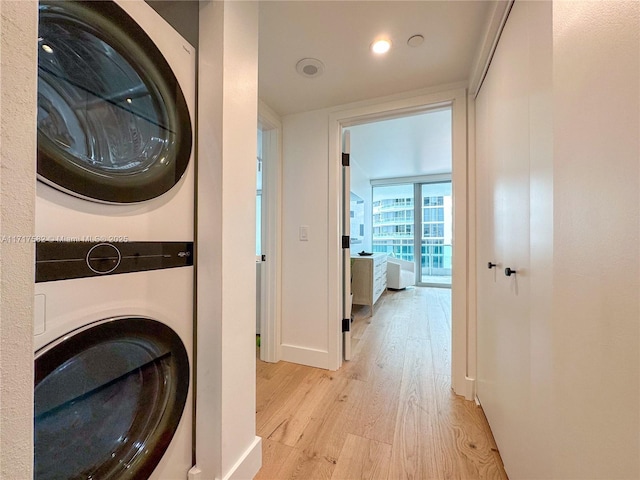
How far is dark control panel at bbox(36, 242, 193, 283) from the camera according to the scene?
0.56 m

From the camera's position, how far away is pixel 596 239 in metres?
0.52

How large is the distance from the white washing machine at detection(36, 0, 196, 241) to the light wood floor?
1.15 metres

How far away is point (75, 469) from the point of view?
2.02ft

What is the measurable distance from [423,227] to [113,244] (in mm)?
5470

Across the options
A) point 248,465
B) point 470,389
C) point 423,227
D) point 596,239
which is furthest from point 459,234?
point 423,227

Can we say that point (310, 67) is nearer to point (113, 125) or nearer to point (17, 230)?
point (113, 125)

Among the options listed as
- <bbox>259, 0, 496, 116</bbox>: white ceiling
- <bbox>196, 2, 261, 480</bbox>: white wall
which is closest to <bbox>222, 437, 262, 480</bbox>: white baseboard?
<bbox>196, 2, 261, 480</bbox>: white wall

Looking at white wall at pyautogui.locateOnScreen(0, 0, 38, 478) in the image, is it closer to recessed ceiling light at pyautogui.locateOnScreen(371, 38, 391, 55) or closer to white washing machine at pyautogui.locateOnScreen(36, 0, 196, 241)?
white washing machine at pyautogui.locateOnScreen(36, 0, 196, 241)

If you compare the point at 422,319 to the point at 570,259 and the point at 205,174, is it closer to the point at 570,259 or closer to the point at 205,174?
the point at 570,259

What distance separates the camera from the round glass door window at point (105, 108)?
0.57 m

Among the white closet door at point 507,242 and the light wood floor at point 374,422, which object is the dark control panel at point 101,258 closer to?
the light wood floor at point 374,422

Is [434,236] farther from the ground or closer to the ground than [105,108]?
closer to the ground

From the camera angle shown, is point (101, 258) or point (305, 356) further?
point (305, 356)

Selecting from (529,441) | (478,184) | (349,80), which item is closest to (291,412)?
(529,441)
